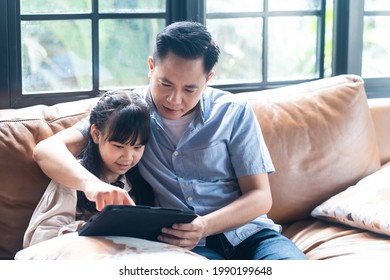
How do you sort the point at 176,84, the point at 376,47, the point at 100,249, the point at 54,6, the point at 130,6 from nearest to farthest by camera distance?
the point at 100,249, the point at 176,84, the point at 54,6, the point at 130,6, the point at 376,47

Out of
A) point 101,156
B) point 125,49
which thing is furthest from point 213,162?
point 125,49

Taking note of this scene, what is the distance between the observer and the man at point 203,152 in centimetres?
196

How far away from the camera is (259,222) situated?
6.89ft

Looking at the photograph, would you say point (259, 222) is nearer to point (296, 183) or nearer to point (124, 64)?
point (296, 183)

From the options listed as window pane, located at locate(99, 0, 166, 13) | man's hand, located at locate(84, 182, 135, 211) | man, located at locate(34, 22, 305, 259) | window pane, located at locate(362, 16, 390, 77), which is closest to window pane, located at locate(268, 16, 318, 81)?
window pane, located at locate(362, 16, 390, 77)

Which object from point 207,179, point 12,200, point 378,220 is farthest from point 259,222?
point 12,200

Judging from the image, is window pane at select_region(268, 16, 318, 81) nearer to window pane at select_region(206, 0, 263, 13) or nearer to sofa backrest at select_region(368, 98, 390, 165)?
window pane at select_region(206, 0, 263, 13)

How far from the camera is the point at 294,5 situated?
2.86 m

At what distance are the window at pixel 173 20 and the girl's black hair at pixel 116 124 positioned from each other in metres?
0.59

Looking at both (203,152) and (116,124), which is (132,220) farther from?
(203,152)

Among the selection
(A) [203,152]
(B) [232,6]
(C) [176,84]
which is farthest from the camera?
(B) [232,6]

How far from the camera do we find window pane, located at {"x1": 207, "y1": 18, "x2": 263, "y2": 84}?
2766 mm

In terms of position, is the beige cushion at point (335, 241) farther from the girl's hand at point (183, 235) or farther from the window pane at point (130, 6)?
the window pane at point (130, 6)

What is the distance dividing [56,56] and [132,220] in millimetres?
1008
